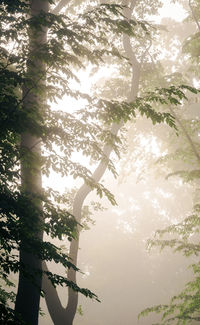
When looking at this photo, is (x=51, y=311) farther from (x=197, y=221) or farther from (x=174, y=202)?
(x=174, y=202)

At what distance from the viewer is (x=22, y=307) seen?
5.49 m

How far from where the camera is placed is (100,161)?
9.16 meters

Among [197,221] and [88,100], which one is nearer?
[88,100]

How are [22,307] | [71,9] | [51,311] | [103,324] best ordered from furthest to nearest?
[103,324], [71,9], [51,311], [22,307]

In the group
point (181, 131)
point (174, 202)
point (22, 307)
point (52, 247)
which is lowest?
point (22, 307)

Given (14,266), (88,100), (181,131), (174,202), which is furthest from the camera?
(174,202)

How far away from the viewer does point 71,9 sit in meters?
11.6

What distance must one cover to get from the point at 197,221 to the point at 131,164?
40.8ft

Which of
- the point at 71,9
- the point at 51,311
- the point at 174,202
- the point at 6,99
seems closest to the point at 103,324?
the point at 174,202

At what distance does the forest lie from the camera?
160 inches

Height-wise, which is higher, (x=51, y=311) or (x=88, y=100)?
(x=88, y=100)

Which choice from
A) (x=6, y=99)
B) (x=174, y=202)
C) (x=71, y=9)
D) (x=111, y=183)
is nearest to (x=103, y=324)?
(x=174, y=202)

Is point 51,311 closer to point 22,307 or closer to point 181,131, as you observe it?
point 22,307

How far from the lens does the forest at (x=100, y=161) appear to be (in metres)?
4.06
